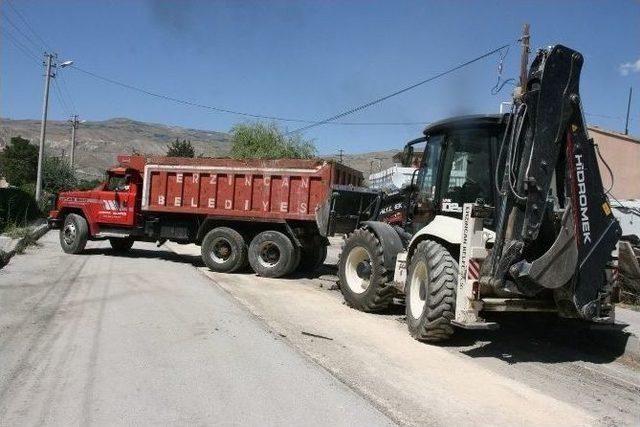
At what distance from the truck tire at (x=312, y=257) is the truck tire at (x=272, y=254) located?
67cm

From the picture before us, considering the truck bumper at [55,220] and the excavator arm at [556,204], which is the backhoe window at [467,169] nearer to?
the excavator arm at [556,204]

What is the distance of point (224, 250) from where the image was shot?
46.3 feet

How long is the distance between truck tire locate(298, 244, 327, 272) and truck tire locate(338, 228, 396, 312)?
3.94 m

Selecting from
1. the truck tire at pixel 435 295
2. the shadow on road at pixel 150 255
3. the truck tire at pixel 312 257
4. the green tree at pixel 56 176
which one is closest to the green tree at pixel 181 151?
the green tree at pixel 56 176

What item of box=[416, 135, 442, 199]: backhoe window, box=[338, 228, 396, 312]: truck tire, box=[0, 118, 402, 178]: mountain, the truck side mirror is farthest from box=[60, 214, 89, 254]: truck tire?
box=[0, 118, 402, 178]: mountain

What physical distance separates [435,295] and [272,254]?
6903mm

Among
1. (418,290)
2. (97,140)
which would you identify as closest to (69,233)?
(418,290)

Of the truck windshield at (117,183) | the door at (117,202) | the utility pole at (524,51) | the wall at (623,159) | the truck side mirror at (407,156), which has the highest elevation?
the utility pole at (524,51)

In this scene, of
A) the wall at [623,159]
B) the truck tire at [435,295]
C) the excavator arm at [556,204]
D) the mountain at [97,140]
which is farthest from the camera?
the mountain at [97,140]

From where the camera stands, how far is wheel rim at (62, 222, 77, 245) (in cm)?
1638

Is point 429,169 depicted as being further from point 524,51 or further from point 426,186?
point 524,51

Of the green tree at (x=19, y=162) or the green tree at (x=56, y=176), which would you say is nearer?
the green tree at (x=56, y=176)

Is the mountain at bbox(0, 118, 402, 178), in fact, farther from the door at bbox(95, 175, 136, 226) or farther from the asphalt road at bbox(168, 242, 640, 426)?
the asphalt road at bbox(168, 242, 640, 426)

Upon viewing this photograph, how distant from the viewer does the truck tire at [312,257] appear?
46.2 ft
